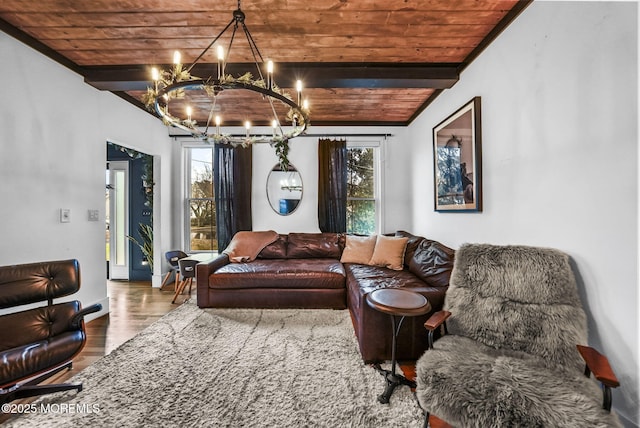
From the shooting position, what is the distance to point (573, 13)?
55.9 inches

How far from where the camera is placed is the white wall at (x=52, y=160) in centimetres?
210

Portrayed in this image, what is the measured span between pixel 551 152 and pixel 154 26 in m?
3.12

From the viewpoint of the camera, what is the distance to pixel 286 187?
426cm

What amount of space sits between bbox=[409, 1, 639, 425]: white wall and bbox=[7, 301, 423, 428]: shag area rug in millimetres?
1246

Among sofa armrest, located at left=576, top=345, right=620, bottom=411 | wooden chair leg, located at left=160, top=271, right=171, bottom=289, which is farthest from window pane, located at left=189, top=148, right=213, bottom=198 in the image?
sofa armrest, located at left=576, top=345, right=620, bottom=411

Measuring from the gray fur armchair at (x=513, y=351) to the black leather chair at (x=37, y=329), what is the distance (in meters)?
2.22

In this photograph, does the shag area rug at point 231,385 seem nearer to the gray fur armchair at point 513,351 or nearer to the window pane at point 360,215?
the gray fur armchair at point 513,351

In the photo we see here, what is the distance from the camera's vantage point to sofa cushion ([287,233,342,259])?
3.82m

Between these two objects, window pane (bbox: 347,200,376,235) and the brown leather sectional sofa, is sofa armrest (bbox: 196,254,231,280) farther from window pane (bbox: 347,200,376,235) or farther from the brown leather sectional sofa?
window pane (bbox: 347,200,376,235)

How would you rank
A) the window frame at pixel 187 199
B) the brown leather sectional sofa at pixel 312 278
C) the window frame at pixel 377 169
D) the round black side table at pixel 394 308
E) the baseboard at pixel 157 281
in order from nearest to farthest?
the round black side table at pixel 394 308
the brown leather sectional sofa at pixel 312 278
the baseboard at pixel 157 281
the window frame at pixel 377 169
the window frame at pixel 187 199

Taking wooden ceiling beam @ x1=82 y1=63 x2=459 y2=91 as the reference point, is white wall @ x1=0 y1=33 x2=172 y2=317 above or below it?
A: below

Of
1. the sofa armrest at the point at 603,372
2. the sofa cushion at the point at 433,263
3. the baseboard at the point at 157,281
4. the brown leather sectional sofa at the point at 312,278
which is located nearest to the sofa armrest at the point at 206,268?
the brown leather sectional sofa at the point at 312,278

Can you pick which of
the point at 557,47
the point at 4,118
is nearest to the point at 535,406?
the point at 557,47

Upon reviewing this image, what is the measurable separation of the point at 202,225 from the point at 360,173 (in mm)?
3013
